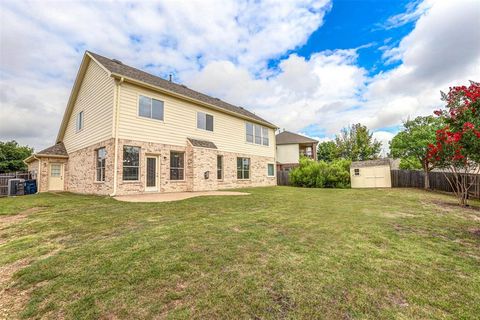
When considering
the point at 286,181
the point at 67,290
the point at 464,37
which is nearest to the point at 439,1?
the point at 464,37

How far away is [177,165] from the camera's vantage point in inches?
480

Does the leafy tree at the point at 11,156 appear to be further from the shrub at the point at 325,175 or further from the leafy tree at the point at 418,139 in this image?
the leafy tree at the point at 418,139

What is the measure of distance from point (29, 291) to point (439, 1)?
13812mm

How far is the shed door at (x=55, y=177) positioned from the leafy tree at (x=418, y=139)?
24.5 metres

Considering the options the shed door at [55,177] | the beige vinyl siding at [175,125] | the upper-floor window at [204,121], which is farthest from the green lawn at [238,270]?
the shed door at [55,177]

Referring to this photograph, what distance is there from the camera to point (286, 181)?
67.8 ft

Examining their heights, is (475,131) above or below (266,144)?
below

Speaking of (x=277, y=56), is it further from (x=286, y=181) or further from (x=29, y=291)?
(x=29, y=291)

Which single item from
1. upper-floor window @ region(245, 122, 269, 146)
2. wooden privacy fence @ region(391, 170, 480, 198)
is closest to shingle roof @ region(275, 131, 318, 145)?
upper-floor window @ region(245, 122, 269, 146)

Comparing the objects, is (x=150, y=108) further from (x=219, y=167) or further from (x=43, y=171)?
(x=43, y=171)

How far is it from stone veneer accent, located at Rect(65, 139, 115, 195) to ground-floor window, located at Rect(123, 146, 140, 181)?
21.0 inches

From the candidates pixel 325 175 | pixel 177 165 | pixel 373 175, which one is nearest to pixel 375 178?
pixel 373 175

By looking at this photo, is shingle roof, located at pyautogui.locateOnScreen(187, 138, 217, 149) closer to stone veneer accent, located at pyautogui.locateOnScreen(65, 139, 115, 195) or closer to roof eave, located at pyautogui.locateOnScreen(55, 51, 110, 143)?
stone veneer accent, located at pyautogui.locateOnScreen(65, 139, 115, 195)

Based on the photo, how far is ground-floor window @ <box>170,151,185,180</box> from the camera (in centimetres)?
1192
